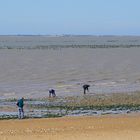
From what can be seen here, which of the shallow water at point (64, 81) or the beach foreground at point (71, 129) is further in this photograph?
the shallow water at point (64, 81)

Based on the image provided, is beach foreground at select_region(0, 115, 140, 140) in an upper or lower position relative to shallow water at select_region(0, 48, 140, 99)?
lower

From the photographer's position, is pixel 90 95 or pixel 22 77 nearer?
pixel 90 95

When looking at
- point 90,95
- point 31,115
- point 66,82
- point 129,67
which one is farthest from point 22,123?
point 129,67

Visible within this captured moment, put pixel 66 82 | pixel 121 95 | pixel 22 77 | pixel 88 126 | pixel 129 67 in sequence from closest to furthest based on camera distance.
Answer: pixel 88 126 < pixel 121 95 < pixel 66 82 < pixel 22 77 < pixel 129 67

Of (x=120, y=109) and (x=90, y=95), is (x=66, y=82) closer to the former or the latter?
(x=90, y=95)

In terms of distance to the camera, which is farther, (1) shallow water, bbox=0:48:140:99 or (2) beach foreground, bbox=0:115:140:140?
(1) shallow water, bbox=0:48:140:99

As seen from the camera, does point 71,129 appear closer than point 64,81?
Yes

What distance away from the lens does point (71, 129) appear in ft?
70.8

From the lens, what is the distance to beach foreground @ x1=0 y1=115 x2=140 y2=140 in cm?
1802

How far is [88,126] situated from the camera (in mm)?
22781

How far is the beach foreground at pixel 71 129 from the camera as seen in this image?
18016 mm

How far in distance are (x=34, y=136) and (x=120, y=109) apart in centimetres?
1381

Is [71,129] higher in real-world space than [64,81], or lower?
lower

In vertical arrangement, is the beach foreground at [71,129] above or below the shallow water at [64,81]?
below
